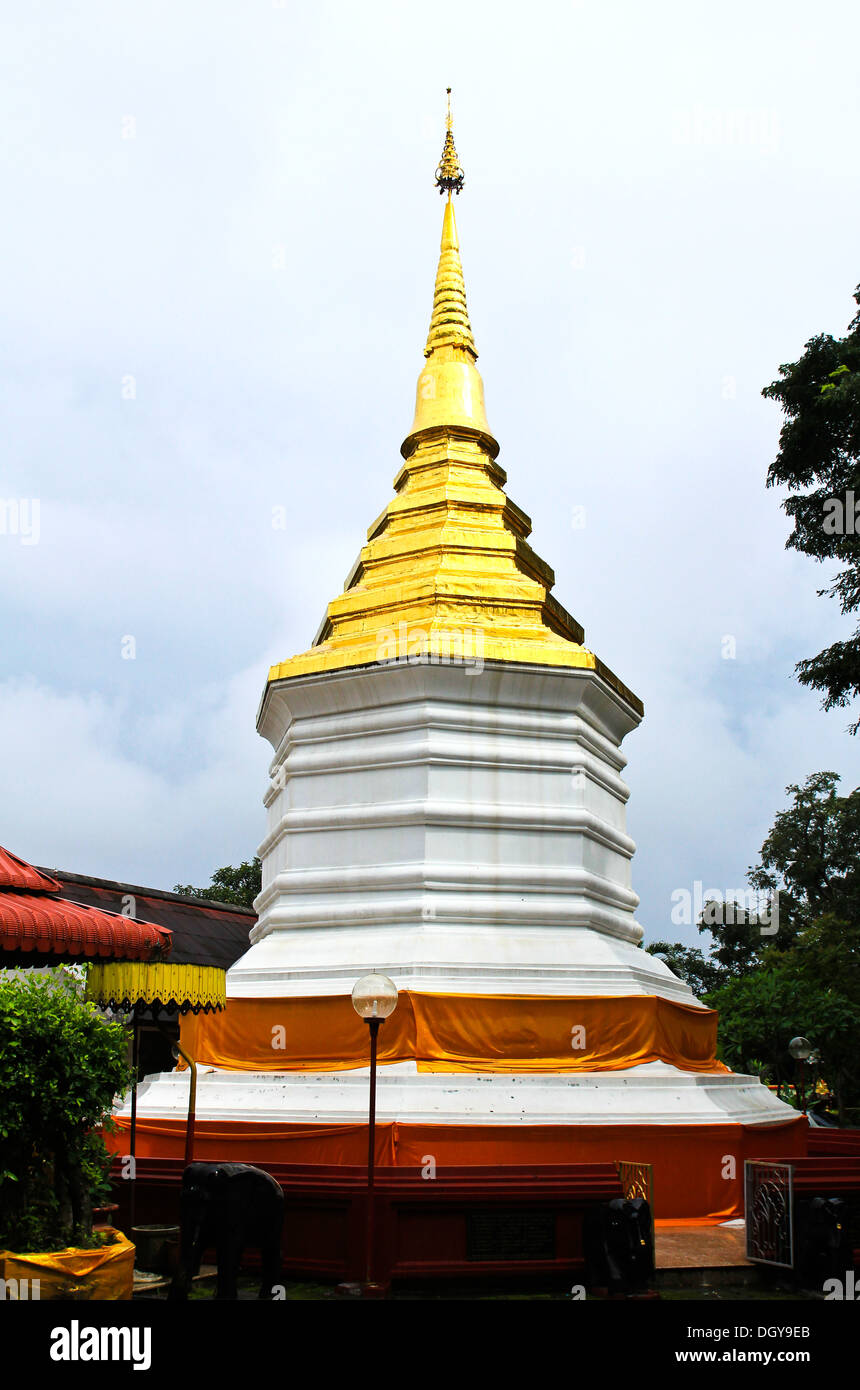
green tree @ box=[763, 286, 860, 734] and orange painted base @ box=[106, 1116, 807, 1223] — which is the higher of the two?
green tree @ box=[763, 286, 860, 734]

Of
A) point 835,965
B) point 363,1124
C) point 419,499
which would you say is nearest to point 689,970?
point 835,965

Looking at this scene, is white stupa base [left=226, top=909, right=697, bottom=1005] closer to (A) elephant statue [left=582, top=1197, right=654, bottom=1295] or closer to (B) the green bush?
(A) elephant statue [left=582, top=1197, right=654, bottom=1295]

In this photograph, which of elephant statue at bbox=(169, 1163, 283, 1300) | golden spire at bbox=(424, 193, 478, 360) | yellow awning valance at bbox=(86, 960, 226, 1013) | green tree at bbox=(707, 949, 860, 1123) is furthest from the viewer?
green tree at bbox=(707, 949, 860, 1123)

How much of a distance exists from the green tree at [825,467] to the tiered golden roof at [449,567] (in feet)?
15.6

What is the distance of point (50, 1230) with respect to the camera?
6832 millimetres

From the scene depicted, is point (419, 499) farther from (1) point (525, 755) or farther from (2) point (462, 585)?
(1) point (525, 755)

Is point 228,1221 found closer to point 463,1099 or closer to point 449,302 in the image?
point 463,1099

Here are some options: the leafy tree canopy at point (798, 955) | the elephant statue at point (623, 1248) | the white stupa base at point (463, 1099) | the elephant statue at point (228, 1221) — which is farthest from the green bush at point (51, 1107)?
the leafy tree canopy at point (798, 955)

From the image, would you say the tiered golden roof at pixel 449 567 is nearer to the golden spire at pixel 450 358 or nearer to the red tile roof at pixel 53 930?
the golden spire at pixel 450 358

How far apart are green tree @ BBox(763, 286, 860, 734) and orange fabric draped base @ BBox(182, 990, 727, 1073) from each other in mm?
8754

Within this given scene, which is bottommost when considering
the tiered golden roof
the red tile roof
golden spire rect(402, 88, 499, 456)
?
the red tile roof

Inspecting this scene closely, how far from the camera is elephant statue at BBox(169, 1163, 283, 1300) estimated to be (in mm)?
7484

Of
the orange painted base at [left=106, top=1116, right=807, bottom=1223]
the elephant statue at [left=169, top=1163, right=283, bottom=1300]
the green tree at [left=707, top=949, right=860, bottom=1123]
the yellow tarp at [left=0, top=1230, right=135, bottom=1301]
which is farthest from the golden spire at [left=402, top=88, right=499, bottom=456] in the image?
the green tree at [left=707, top=949, right=860, bottom=1123]

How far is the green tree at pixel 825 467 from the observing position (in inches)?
711
